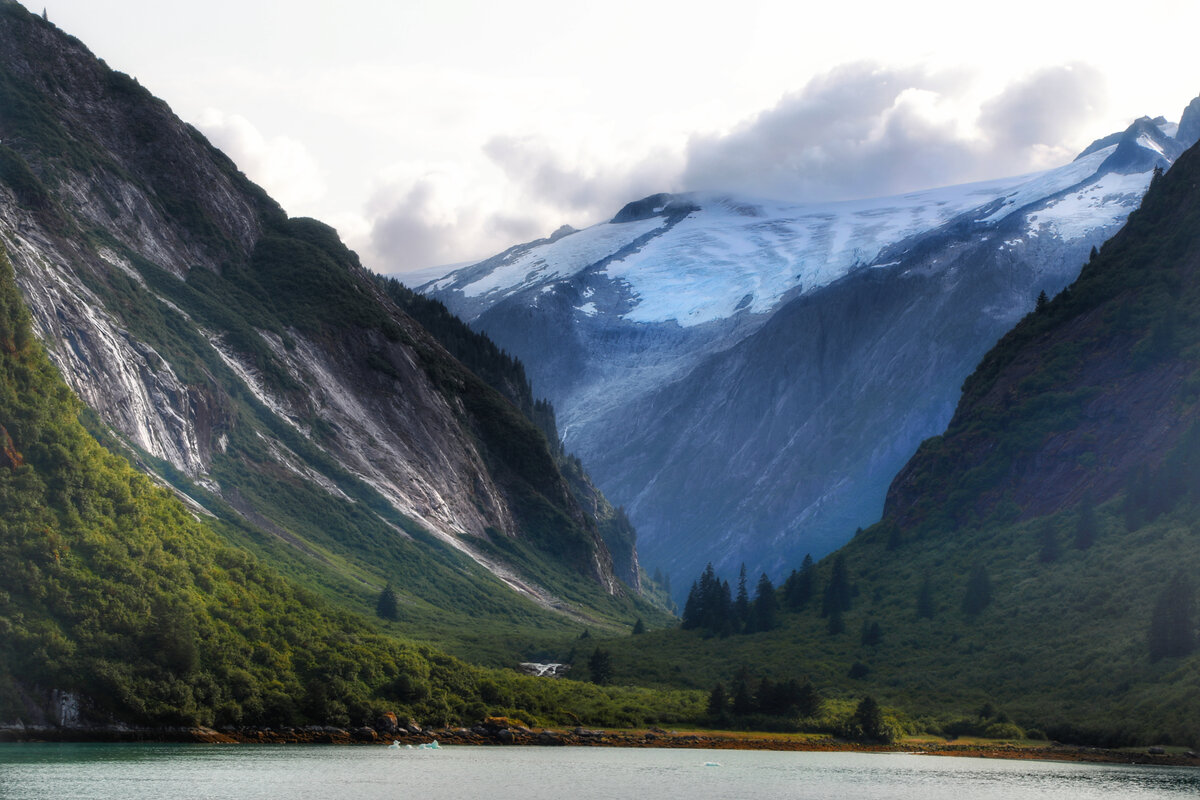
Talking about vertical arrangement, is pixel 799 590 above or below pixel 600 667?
above

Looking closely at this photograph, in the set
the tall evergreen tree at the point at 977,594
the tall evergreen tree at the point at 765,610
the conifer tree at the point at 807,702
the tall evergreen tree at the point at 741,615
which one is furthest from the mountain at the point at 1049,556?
the conifer tree at the point at 807,702

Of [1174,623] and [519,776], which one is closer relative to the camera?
[519,776]

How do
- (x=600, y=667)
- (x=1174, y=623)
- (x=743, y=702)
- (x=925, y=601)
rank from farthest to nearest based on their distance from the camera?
(x=925, y=601) < (x=600, y=667) < (x=743, y=702) < (x=1174, y=623)

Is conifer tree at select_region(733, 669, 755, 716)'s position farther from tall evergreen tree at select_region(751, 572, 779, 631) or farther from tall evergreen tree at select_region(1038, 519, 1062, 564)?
tall evergreen tree at select_region(751, 572, 779, 631)

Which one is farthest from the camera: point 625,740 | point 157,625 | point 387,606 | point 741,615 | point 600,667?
point 741,615

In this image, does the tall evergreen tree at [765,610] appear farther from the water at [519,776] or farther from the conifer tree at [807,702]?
the water at [519,776]

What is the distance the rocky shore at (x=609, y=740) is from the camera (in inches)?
3767

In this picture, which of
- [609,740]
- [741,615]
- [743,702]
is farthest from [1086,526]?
[609,740]

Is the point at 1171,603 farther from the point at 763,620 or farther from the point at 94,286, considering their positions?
the point at 94,286

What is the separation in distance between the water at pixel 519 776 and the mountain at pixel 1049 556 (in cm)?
1560

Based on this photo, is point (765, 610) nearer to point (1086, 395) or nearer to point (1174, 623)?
point (1086, 395)

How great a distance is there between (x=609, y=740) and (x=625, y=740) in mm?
1490

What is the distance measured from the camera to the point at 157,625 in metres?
96.1

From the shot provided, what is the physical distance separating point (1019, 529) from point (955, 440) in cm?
2586
